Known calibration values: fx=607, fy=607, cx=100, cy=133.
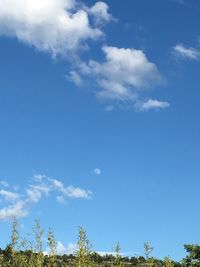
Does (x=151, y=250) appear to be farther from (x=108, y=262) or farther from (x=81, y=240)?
(x=108, y=262)

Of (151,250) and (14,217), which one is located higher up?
(14,217)

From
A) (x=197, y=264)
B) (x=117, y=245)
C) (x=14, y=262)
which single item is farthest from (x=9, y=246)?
(x=197, y=264)

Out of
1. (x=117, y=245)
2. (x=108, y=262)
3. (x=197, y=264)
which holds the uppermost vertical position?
(x=108, y=262)

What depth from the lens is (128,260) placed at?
82.9m

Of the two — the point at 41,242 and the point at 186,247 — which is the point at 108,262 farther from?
the point at 41,242

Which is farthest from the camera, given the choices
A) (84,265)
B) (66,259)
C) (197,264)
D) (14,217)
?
(66,259)

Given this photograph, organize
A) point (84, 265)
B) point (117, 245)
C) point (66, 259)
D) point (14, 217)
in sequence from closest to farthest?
1. point (84, 265)
2. point (117, 245)
3. point (14, 217)
4. point (66, 259)

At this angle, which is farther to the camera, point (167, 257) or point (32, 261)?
point (167, 257)

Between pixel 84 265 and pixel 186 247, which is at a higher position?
pixel 186 247

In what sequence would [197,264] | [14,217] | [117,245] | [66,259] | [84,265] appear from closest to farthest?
1. [84,265]
2. [117,245]
3. [14,217]
4. [197,264]
5. [66,259]

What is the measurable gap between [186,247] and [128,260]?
91.8 feet

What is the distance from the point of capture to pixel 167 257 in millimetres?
40719

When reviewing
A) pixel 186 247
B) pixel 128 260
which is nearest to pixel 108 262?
pixel 128 260

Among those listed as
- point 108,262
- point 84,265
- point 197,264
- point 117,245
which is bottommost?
point 84,265
